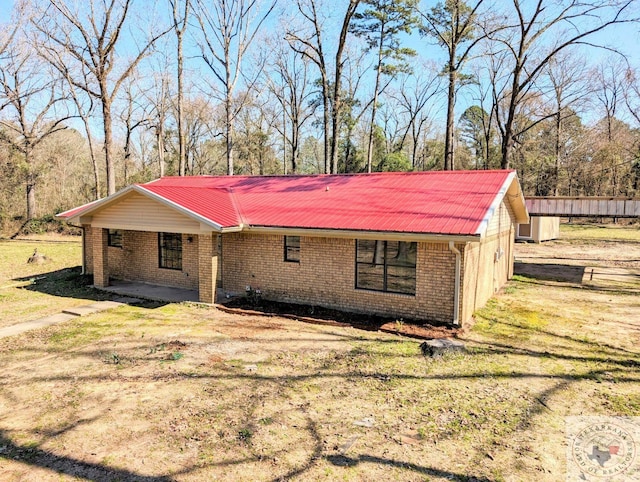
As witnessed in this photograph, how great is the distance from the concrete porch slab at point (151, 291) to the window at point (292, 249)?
3158mm

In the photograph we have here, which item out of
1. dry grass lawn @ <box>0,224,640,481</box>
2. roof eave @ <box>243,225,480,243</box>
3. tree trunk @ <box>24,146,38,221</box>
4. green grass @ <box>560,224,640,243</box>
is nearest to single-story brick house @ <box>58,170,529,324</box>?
roof eave @ <box>243,225,480,243</box>

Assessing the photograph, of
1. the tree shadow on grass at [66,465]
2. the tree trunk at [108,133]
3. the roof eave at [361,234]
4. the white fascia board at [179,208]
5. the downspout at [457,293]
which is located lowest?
the tree shadow on grass at [66,465]

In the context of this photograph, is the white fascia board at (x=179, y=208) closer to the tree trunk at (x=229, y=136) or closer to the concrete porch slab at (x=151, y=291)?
the concrete porch slab at (x=151, y=291)

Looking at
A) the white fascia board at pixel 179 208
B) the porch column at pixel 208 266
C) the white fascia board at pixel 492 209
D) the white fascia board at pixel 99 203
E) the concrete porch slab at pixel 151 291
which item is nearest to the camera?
the white fascia board at pixel 492 209

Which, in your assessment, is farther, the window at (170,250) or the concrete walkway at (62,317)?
the window at (170,250)

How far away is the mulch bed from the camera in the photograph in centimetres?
1006

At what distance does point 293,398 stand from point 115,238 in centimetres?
1282

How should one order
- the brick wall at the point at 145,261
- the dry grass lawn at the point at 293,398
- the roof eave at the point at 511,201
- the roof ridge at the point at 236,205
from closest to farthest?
1. the dry grass lawn at the point at 293,398
2. the roof eave at the point at 511,201
3. the roof ridge at the point at 236,205
4. the brick wall at the point at 145,261

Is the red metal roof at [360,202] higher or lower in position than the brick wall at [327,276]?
higher

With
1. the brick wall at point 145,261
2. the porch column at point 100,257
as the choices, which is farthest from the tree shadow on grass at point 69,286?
the brick wall at point 145,261

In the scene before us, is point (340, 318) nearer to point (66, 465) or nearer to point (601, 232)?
point (66, 465)

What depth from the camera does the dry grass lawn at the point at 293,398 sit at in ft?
16.9

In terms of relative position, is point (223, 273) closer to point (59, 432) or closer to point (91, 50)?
point (59, 432)

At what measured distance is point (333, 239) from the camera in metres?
11.9
